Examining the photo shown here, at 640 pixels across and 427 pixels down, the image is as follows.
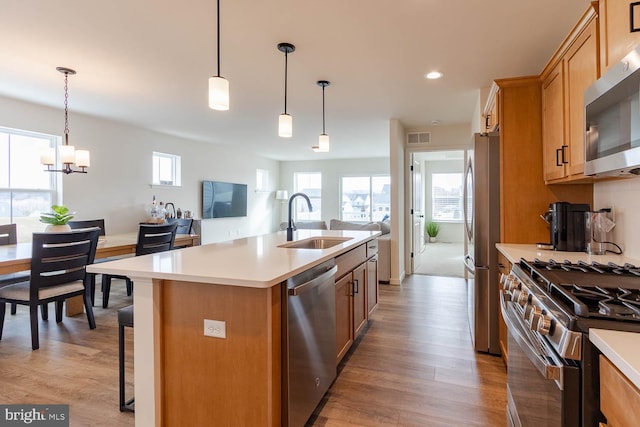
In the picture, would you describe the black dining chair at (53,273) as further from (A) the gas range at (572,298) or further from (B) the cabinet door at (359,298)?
(A) the gas range at (572,298)

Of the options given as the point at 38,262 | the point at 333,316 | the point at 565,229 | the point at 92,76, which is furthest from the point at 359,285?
the point at 92,76

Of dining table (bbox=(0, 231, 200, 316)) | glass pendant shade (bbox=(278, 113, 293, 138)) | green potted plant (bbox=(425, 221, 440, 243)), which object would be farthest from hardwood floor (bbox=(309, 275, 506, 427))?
green potted plant (bbox=(425, 221, 440, 243))

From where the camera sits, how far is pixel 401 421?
6.08 feet

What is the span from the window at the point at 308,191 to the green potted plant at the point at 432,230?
3.24 metres

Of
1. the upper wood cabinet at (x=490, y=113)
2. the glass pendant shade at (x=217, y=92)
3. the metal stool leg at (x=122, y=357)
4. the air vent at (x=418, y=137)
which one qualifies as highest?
the air vent at (x=418, y=137)

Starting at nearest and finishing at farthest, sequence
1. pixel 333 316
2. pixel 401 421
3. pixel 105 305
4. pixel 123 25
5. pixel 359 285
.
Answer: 1. pixel 401 421
2. pixel 333 316
3. pixel 123 25
4. pixel 359 285
5. pixel 105 305

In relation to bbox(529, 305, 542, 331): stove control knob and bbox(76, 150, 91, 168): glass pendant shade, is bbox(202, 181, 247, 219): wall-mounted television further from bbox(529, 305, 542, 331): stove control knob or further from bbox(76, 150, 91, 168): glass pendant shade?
bbox(529, 305, 542, 331): stove control knob

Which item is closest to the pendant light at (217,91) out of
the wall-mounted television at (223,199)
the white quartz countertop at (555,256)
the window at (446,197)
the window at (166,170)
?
the white quartz countertop at (555,256)

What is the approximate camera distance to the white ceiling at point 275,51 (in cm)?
219

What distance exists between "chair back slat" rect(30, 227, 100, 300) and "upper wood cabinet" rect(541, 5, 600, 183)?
3654 millimetres

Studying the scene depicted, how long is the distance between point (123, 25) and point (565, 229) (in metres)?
3.36

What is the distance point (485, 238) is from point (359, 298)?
111 cm

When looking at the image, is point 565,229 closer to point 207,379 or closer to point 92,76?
point 207,379

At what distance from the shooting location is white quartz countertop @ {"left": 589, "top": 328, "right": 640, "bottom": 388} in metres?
0.71
